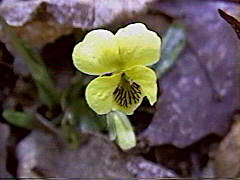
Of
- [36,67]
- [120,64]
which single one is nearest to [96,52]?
[120,64]

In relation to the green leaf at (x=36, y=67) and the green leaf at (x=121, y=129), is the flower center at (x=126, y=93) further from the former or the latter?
the green leaf at (x=36, y=67)

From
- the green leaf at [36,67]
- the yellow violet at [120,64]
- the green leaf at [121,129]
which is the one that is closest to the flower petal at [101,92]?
the yellow violet at [120,64]

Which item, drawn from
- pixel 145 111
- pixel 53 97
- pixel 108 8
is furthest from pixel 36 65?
pixel 145 111

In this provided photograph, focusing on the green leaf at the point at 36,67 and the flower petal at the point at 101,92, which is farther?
the green leaf at the point at 36,67

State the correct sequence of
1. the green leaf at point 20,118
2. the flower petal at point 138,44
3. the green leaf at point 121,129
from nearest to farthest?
1. the flower petal at point 138,44
2. the green leaf at point 121,129
3. the green leaf at point 20,118

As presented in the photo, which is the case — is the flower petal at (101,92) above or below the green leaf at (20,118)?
above

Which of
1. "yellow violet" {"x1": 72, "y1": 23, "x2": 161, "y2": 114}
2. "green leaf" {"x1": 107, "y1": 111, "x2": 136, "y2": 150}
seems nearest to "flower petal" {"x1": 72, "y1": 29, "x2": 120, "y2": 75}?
"yellow violet" {"x1": 72, "y1": 23, "x2": 161, "y2": 114}

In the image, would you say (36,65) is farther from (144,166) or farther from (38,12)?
(144,166)
